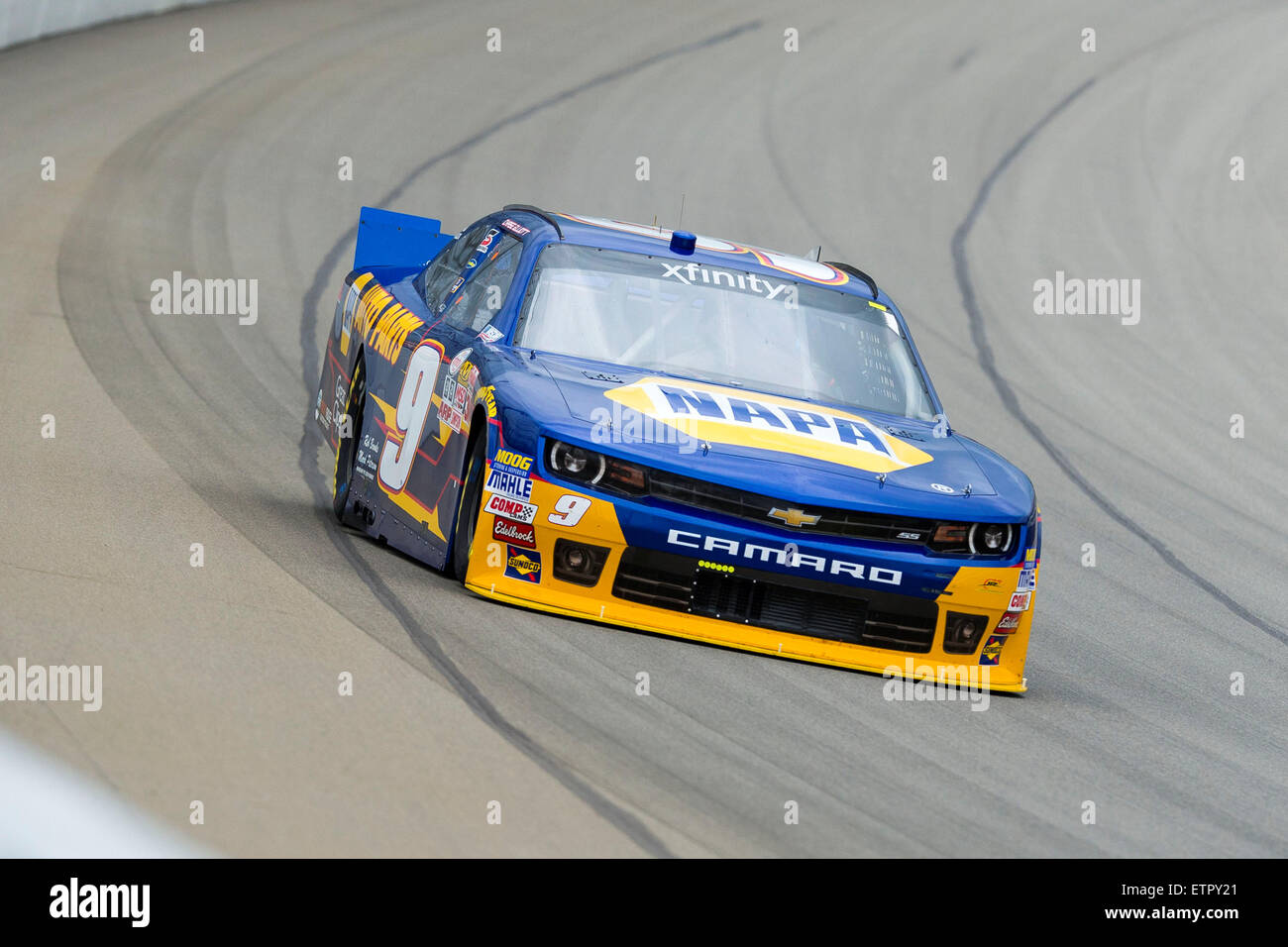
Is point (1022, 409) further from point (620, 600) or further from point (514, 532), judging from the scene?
point (514, 532)

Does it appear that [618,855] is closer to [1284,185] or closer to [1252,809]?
[1252,809]

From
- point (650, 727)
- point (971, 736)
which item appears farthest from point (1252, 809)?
point (650, 727)

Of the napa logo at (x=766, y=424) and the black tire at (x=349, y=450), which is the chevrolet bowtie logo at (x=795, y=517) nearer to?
the napa logo at (x=766, y=424)

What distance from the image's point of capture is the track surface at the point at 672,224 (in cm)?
458

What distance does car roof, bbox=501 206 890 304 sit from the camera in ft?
23.9

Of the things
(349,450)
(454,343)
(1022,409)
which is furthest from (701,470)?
(1022,409)

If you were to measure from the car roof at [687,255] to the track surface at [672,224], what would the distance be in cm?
154

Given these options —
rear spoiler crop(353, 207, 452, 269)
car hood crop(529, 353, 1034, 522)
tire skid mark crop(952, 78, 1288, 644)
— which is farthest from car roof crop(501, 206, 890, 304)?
tire skid mark crop(952, 78, 1288, 644)

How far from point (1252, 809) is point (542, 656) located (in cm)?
219

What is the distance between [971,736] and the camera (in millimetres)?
5543

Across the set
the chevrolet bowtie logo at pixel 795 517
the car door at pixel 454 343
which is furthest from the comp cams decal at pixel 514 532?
the chevrolet bowtie logo at pixel 795 517

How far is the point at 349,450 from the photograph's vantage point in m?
7.91

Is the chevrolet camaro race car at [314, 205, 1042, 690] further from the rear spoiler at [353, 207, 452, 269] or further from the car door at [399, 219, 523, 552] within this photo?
the rear spoiler at [353, 207, 452, 269]

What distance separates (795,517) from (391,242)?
155 inches
